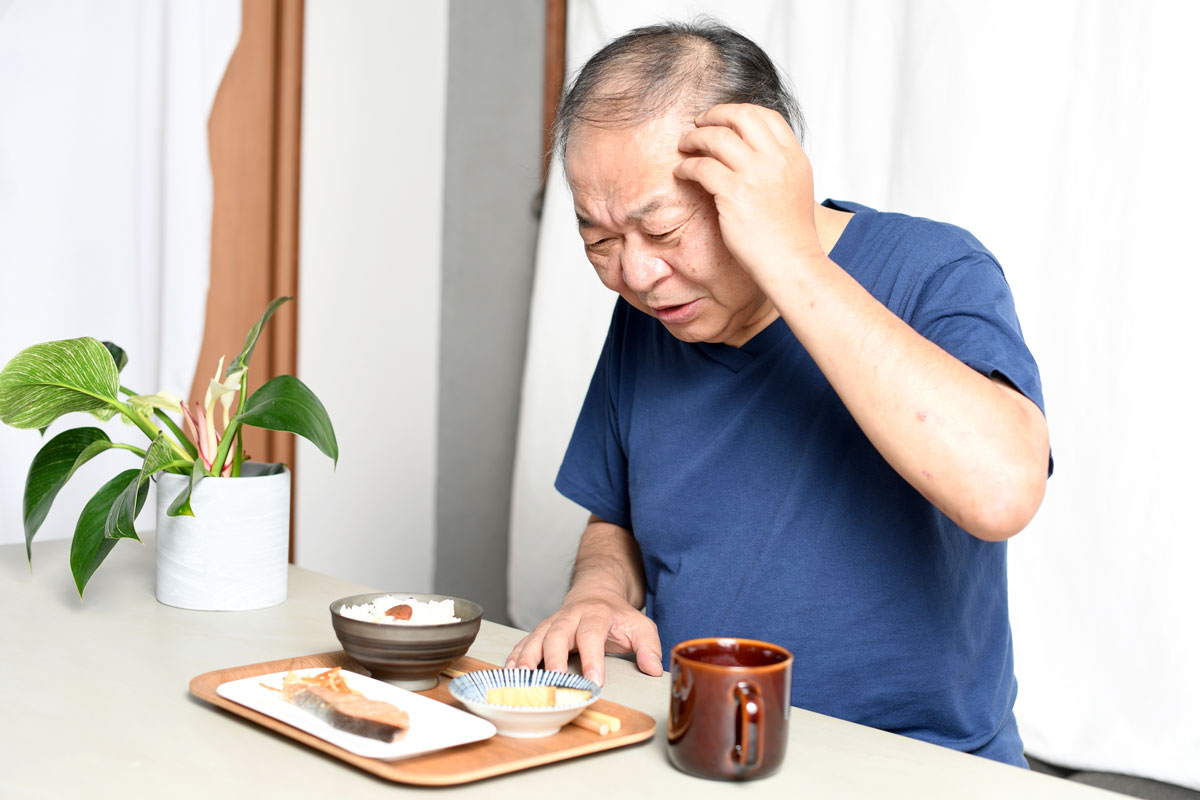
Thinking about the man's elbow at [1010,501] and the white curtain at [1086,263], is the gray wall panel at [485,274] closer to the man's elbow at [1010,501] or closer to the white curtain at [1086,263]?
the white curtain at [1086,263]

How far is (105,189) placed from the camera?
2.34 meters

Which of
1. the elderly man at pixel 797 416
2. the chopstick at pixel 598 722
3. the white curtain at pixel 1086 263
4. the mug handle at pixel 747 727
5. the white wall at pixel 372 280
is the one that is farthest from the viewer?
the white wall at pixel 372 280

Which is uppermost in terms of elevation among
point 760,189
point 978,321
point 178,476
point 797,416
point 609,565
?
point 760,189

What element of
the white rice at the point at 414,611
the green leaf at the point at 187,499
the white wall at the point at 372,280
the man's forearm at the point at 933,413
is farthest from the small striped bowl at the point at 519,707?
the white wall at the point at 372,280

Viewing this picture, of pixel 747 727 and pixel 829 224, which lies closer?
pixel 747 727

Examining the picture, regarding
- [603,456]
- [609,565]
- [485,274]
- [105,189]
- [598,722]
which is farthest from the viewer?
[485,274]

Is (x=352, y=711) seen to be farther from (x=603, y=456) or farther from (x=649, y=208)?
(x=603, y=456)

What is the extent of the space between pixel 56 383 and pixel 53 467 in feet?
0.42

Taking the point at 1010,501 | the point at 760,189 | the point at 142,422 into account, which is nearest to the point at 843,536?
the point at 1010,501

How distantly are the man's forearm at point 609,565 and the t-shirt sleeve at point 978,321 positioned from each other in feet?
1.55

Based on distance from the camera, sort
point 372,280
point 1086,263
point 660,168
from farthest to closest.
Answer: point 372,280, point 1086,263, point 660,168

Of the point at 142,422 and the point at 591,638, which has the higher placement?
the point at 142,422

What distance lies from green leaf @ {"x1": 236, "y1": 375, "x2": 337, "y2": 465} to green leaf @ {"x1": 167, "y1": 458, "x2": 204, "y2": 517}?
0.24 feet

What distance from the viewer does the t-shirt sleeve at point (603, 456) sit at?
4.80 feet
